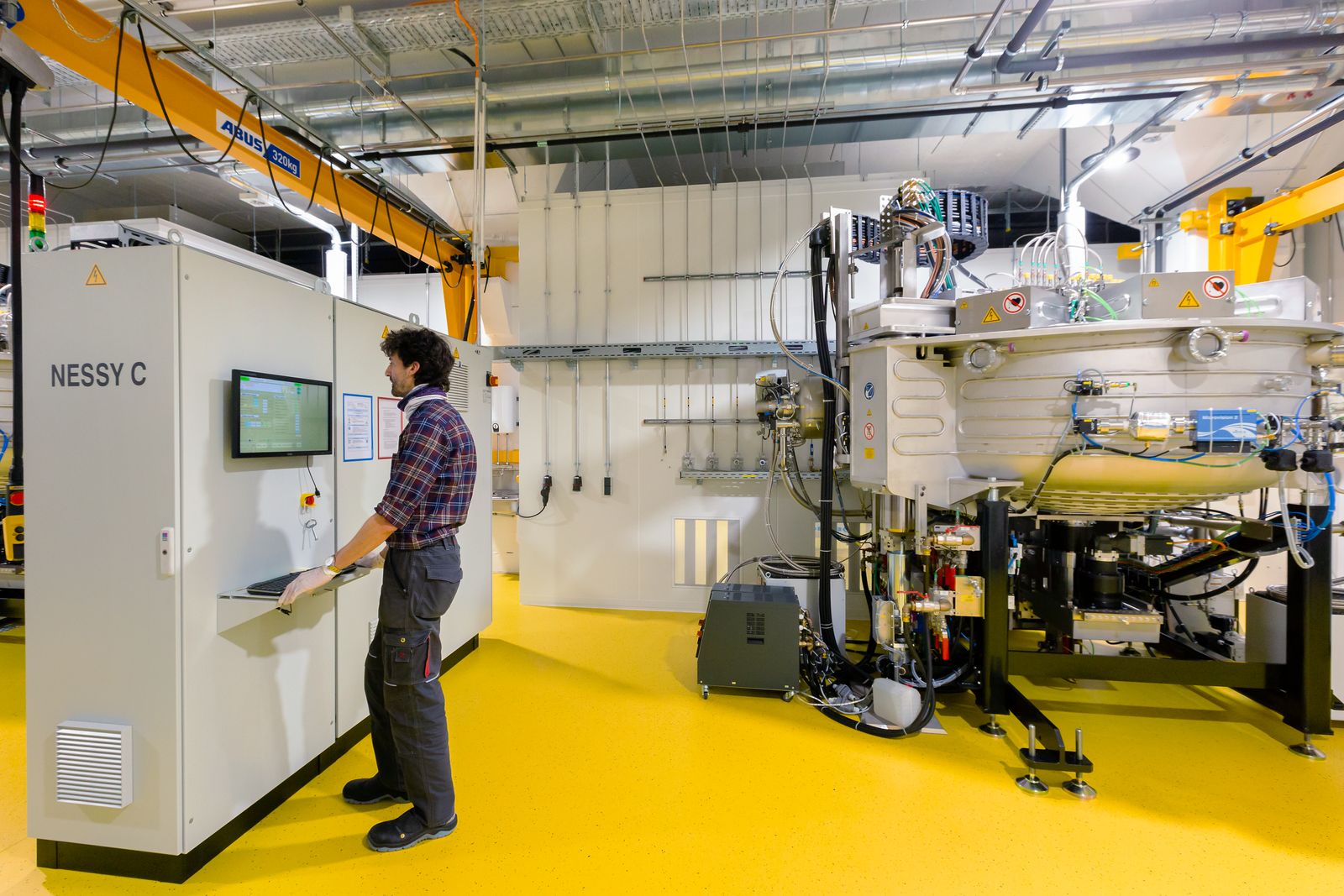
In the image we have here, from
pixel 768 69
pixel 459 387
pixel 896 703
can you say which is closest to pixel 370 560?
pixel 459 387

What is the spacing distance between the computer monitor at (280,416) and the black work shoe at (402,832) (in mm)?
1384

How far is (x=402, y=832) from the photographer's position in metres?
1.92

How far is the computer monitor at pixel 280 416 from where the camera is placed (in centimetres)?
186

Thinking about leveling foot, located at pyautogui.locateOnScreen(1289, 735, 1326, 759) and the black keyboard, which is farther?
leveling foot, located at pyautogui.locateOnScreen(1289, 735, 1326, 759)

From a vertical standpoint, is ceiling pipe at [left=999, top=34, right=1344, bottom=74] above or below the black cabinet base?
above

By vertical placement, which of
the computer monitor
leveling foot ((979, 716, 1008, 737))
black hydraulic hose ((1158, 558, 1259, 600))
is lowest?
leveling foot ((979, 716, 1008, 737))

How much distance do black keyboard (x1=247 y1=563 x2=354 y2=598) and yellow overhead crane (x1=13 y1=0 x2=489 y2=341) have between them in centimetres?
228

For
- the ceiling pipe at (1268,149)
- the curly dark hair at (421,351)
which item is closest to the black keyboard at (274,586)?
the curly dark hair at (421,351)

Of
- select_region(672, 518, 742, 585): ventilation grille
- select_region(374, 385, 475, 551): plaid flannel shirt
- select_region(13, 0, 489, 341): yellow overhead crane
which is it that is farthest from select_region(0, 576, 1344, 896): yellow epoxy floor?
select_region(13, 0, 489, 341): yellow overhead crane

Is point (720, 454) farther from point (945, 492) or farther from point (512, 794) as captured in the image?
point (512, 794)

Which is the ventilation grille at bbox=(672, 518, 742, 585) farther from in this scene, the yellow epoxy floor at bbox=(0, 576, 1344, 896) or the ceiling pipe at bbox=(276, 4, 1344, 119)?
the ceiling pipe at bbox=(276, 4, 1344, 119)

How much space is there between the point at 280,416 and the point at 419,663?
1.05m

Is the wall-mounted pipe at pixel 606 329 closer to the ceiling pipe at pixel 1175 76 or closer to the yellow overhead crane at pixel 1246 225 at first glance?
the ceiling pipe at pixel 1175 76

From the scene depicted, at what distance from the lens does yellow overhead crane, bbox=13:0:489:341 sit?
227cm
